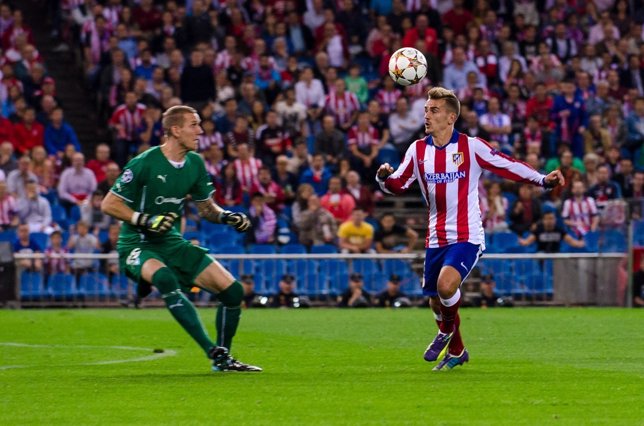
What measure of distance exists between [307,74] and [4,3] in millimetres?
7172

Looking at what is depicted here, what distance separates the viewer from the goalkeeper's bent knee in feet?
38.4

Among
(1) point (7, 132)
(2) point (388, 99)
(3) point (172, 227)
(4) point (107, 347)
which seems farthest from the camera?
(2) point (388, 99)

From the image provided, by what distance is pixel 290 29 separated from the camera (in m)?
29.3

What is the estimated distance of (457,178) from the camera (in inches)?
469

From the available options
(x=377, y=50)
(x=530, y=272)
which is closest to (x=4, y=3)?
(x=377, y=50)

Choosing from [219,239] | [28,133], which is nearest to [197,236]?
[219,239]

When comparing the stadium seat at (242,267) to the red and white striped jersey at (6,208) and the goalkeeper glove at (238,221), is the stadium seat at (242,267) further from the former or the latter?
the goalkeeper glove at (238,221)

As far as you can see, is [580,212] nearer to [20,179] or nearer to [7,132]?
[20,179]

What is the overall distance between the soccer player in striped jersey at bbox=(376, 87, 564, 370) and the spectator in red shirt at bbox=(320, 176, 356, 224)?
1257 cm

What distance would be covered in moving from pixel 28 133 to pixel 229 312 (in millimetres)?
14616

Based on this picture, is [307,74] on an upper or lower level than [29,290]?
upper

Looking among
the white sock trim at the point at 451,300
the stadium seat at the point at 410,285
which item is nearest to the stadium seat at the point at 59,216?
the stadium seat at the point at 410,285

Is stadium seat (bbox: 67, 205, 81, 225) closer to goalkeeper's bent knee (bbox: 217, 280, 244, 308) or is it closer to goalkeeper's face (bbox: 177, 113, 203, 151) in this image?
goalkeeper's face (bbox: 177, 113, 203, 151)

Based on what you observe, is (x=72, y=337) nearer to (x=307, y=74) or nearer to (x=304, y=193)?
(x=304, y=193)
